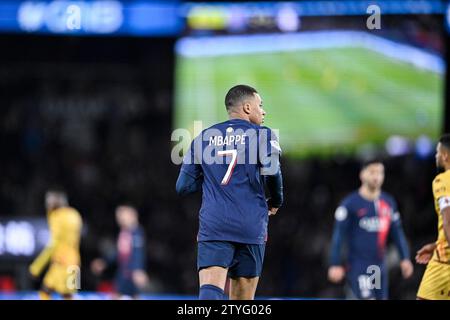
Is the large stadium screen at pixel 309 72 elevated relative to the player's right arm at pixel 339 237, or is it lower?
elevated

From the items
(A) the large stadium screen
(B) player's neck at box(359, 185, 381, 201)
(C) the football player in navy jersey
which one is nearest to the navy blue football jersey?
(C) the football player in navy jersey

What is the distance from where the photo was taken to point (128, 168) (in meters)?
22.8

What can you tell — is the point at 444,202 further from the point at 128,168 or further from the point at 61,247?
the point at 128,168

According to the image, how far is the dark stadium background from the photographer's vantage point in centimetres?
2006

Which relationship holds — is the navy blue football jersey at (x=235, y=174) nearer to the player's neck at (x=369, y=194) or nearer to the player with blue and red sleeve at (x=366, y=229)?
the player with blue and red sleeve at (x=366, y=229)

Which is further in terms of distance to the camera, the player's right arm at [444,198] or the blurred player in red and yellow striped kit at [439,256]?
the blurred player in red and yellow striped kit at [439,256]

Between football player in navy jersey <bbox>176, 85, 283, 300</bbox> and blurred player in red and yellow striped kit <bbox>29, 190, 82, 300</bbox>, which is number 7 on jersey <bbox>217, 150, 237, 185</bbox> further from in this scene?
blurred player in red and yellow striped kit <bbox>29, 190, 82, 300</bbox>

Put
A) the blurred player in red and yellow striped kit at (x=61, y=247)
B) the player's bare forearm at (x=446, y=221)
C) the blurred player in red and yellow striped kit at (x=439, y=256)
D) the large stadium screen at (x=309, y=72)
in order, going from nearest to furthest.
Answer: the player's bare forearm at (x=446, y=221) < the blurred player in red and yellow striped kit at (x=439, y=256) < the blurred player in red and yellow striped kit at (x=61, y=247) < the large stadium screen at (x=309, y=72)

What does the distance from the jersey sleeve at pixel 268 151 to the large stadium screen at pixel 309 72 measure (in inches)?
456

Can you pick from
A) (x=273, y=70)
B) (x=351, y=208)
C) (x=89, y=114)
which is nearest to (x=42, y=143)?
(x=89, y=114)

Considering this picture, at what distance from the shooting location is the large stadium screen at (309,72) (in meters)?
19.2

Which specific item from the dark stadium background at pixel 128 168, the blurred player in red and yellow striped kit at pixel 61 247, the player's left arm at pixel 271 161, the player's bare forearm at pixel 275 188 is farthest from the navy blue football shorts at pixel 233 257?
the dark stadium background at pixel 128 168
